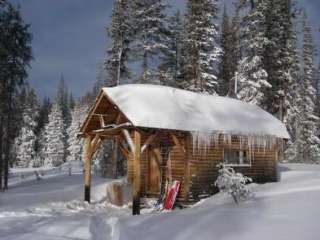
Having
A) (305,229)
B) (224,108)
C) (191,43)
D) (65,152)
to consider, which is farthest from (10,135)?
(65,152)

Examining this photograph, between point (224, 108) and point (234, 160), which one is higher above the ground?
point (224, 108)

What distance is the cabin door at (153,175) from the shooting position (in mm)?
23167

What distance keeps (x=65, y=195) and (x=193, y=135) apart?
809 centimetres

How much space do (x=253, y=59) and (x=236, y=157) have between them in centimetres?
1434

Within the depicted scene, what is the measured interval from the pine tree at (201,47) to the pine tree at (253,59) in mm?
2318

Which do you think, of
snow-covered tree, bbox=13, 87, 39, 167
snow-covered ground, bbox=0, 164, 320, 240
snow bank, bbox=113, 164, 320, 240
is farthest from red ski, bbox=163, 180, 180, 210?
snow-covered tree, bbox=13, 87, 39, 167

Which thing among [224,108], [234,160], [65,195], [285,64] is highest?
[285,64]

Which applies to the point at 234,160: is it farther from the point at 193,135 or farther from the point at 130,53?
the point at 130,53

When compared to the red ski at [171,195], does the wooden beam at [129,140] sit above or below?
above

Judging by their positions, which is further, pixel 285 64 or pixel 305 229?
pixel 285 64

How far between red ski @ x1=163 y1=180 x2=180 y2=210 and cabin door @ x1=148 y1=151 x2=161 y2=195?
275 cm

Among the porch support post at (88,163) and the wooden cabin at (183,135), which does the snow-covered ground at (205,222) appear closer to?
the wooden cabin at (183,135)

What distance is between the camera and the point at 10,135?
33000mm

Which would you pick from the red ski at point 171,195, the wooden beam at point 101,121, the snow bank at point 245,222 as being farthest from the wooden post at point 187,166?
the wooden beam at point 101,121
